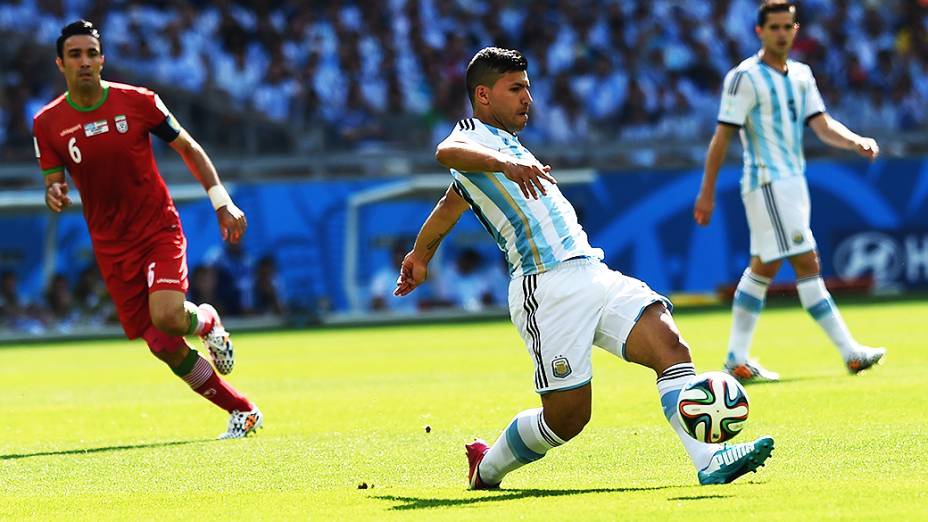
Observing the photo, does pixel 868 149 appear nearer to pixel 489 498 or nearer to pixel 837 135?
pixel 837 135

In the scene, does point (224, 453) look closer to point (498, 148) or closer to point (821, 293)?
point (498, 148)

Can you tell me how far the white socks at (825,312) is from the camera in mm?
12102

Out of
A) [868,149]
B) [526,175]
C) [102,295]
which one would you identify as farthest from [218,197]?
[102,295]

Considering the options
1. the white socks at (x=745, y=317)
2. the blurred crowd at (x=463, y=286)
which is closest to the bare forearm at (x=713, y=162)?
the white socks at (x=745, y=317)

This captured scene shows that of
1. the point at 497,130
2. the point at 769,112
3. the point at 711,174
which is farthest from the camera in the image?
the point at 769,112

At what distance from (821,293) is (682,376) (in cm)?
567

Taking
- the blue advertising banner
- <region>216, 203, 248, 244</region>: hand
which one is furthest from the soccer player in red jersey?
the blue advertising banner

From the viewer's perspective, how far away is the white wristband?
380 inches

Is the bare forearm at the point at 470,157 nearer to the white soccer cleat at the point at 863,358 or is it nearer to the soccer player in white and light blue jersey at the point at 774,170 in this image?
the soccer player in white and light blue jersey at the point at 774,170

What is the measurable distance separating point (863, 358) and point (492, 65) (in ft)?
19.3

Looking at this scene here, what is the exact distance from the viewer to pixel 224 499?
716 cm

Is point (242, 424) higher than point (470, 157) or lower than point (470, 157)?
lower

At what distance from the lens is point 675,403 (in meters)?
6.87

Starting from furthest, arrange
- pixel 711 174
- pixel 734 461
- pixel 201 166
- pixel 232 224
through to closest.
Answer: pixel 711 174 → pixel 201 166 → pixel 232 224 → pixel 734 461
